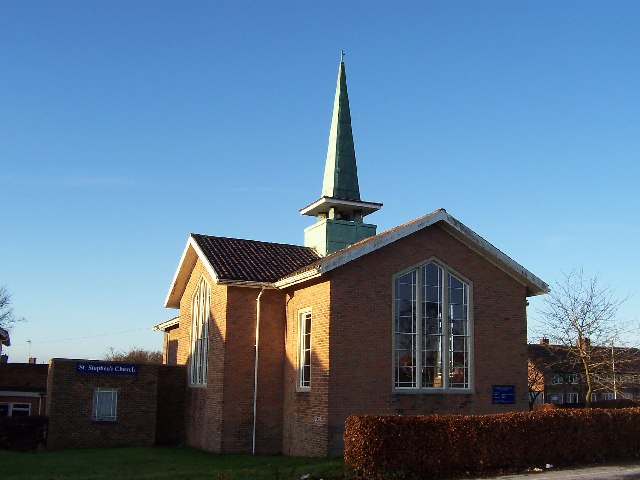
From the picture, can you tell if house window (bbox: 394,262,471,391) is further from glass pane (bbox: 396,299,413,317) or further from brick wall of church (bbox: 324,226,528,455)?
brick wall of church (bbox: 324,226,528,455)

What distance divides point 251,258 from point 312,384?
5.43 meters

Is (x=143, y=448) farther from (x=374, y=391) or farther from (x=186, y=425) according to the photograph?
(x=374, y=391)

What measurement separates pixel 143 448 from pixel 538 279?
13.6m

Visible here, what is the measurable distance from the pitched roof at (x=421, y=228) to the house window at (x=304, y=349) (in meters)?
1.09

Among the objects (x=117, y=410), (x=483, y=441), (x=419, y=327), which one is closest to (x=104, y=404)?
(x=117, y=410)

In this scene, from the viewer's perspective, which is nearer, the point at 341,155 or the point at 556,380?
the point at 341,155

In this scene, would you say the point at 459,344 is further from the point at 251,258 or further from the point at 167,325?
the point at 167,325

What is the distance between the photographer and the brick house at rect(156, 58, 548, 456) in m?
18.6

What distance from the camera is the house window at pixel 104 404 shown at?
917 inches

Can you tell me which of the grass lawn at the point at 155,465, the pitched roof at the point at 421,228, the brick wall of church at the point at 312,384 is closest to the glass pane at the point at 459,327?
the pitched roof at the point at 421,228

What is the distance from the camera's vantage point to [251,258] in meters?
22.8

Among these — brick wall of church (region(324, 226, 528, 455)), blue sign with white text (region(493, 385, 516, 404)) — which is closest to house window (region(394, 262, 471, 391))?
brick wall of church (region(324, 226, 528, 455))

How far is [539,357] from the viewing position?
51.8 meters

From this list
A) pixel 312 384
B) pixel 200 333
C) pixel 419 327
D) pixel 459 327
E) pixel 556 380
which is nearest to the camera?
pixel 312 384
